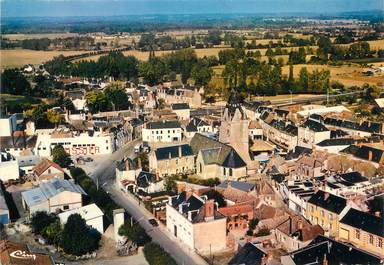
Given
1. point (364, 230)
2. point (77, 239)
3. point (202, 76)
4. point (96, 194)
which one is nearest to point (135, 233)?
point (77, 239)

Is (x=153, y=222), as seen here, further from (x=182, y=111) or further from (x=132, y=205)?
(x=182, y=111)

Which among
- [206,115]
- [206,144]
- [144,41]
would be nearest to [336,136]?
[206,144]

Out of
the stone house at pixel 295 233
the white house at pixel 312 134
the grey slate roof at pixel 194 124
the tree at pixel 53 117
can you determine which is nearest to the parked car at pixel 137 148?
the grey slate roof at pixel 194 124

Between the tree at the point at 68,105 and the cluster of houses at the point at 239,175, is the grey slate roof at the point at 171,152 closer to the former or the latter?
the cluster of houses at the point at 239,175

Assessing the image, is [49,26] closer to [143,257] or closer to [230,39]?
[230,39]

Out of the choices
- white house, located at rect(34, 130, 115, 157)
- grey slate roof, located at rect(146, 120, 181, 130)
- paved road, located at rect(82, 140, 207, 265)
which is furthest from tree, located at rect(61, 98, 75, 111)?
grey slate roof, located at rect(146, 120, 181, 130)

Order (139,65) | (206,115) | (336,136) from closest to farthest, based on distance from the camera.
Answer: (336,136) → (206,115) → (139,65)
